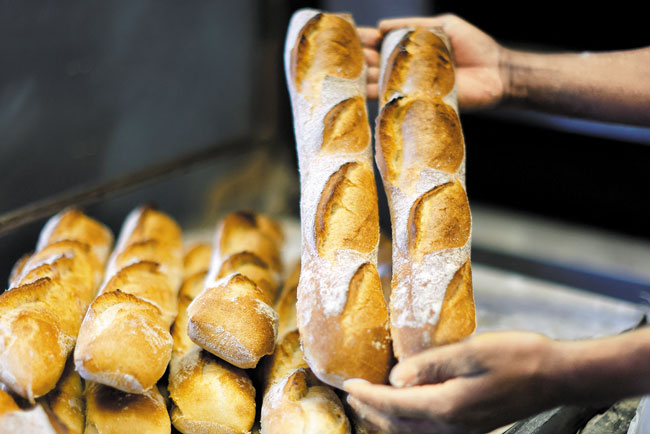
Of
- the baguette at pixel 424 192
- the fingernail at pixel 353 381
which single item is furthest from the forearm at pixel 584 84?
the fingernail at pixel 353 381

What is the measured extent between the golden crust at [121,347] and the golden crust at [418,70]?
0.71 meters

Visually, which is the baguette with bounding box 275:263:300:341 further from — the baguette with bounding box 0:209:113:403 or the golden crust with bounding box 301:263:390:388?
the baguette with bounding box 0:209:113:403

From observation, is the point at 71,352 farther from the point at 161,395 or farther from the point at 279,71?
the point at 279,71

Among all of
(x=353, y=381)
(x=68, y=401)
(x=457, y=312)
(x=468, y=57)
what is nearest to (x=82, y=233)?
(x=68, y=401)

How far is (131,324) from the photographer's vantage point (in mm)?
997

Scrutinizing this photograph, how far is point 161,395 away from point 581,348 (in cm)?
75

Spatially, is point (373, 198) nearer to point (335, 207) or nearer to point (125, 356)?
point (335, 207)

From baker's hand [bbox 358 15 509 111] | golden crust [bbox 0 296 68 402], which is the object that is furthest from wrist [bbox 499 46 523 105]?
golden crust [bbox 0 296 68 402]

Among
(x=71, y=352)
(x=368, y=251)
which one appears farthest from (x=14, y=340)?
(x=368, y=251)

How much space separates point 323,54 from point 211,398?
0.79 m

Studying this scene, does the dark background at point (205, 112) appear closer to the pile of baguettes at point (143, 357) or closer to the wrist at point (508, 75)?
the pile of baguettes at point (143, 357)

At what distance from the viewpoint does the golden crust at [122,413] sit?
0.98 meters

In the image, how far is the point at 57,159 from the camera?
1.84 meters

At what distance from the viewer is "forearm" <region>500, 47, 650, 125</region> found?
1407 mm
